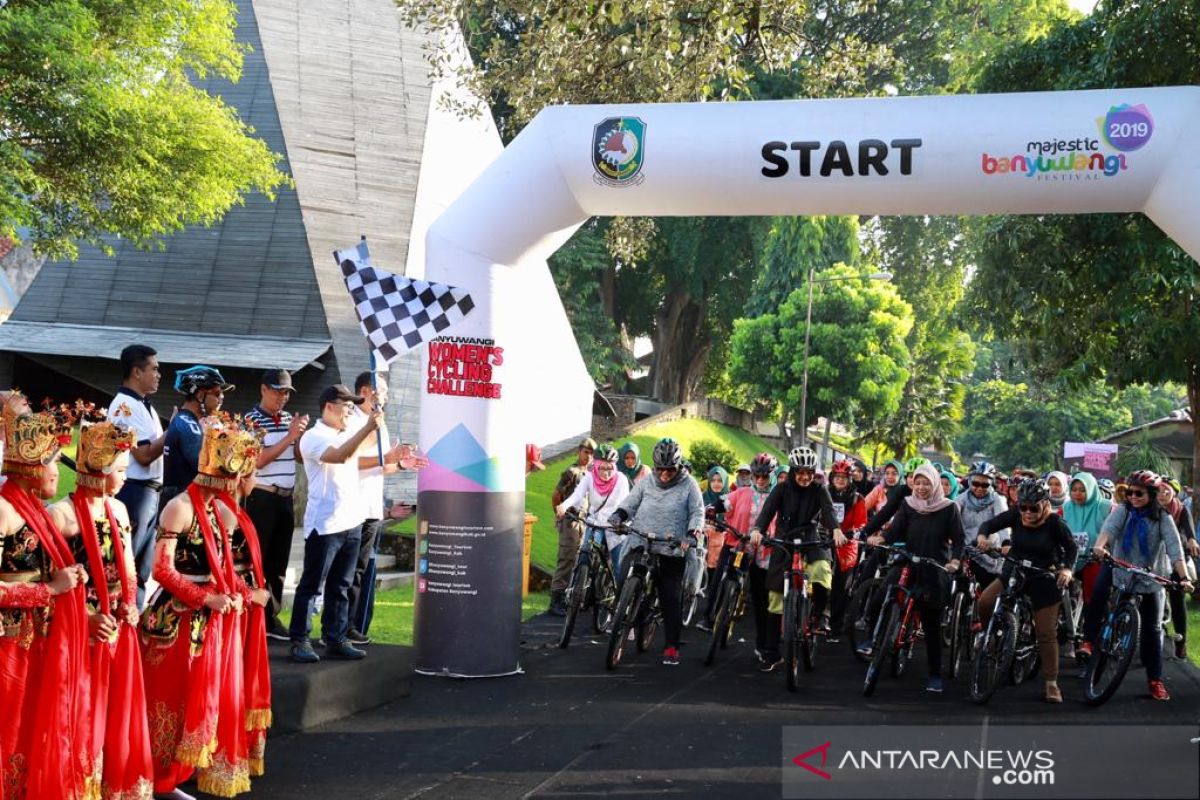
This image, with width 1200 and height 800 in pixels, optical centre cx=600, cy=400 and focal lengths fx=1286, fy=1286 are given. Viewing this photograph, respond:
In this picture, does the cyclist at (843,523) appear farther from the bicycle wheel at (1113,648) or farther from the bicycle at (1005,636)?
the bicycle wheel at (1113,648)

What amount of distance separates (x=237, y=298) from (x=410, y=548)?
353 inches

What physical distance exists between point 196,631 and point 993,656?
21.2 ft

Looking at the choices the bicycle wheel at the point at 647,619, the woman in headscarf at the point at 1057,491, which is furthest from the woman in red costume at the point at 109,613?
the woman in headscarf at the point at 1057,491

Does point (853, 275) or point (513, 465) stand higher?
point (853, 275)

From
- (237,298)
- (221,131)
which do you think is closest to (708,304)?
(237,298)

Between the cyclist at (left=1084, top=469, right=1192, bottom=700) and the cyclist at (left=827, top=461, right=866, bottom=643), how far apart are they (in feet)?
9.36

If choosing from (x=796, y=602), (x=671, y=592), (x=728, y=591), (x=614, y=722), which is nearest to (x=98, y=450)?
(x=614, y=722)

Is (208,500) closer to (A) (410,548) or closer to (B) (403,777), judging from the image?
(B) (403,777)

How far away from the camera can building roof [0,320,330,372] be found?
24469 millimetres

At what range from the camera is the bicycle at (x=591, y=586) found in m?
12.3

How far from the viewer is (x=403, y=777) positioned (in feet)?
23.5

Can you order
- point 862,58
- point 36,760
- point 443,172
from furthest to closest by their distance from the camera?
point 443,172 < point 862,58 < point 36,760

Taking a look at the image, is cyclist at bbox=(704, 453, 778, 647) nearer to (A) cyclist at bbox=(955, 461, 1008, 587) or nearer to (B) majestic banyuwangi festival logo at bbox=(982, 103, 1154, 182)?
(A) cyclist at bbox=(955, 461, 1008, 587)

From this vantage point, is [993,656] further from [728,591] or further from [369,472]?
[369,472]
